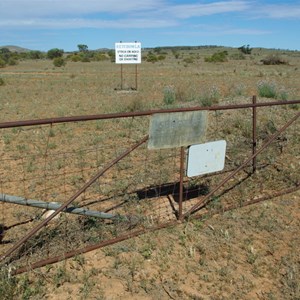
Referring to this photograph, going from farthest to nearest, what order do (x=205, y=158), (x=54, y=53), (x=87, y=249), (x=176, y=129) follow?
(x=54, y=53)
(x=205, y=158)
(x=176, y=129)
(x=87, y=249)

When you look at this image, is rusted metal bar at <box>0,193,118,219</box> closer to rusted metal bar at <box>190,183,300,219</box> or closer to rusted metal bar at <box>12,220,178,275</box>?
rusted metal bar at <box>12,220,178,275</box>

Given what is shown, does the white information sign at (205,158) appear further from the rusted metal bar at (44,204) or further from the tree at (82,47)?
the tree at (82,47)

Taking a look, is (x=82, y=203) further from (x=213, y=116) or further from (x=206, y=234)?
(x=213, y=116)

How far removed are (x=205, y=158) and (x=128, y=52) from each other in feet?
62.8

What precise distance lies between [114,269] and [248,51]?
92.9 meters

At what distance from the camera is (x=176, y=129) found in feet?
16.0

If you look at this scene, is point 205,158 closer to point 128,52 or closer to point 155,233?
point 155,233

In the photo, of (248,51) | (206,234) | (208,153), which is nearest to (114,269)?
(206,234)

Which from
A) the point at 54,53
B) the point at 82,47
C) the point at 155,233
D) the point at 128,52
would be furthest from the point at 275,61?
the point at 82,47

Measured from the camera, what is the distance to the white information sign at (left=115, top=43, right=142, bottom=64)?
23.1m

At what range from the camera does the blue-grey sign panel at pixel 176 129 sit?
4730 mm

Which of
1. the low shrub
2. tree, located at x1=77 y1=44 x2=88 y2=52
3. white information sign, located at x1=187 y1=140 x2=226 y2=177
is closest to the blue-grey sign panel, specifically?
white information sign, located at x1=187 y1=140 x2=226 y2=177

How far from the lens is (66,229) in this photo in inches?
204

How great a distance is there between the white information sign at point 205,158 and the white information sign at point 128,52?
18711 mm
